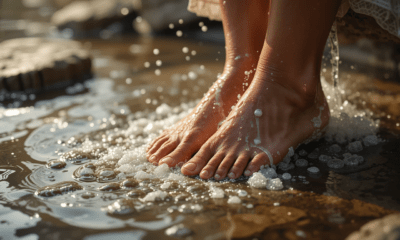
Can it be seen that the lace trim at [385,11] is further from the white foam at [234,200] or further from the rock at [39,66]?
the rock at [39,66]

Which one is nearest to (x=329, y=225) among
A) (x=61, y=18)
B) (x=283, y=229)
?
(x=283, y=229)

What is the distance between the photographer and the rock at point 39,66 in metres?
2.19

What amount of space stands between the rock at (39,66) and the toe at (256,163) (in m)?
1.75

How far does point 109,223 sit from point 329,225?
1.84 feet

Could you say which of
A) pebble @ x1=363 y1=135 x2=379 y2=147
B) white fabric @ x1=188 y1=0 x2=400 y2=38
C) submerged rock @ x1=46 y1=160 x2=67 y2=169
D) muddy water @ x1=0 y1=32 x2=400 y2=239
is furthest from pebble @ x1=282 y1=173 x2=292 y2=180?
submerged rock @ x1=46 y1=160 x2=67 y2=169

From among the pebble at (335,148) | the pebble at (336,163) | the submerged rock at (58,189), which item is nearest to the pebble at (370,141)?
the pebble at (335,148)

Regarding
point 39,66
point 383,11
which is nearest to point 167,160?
point 383,11

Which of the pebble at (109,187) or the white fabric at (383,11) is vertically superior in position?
the white fabric at (383,11)

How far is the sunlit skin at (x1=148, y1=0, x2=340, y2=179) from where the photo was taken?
3.74 ft

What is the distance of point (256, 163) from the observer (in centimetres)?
112

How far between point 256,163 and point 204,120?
0.29 m

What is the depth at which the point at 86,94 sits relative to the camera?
7.20 feet

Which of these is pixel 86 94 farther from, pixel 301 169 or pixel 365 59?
pixel 365 59

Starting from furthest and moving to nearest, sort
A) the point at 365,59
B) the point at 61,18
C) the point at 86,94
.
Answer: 1. the point at 61,18
2. the point at 365,59
3. the point at 86,94
